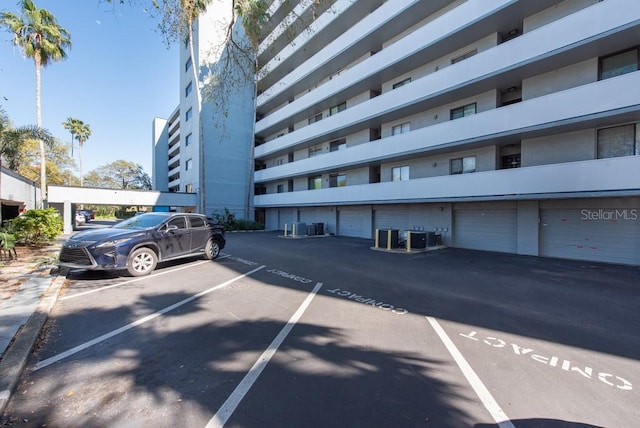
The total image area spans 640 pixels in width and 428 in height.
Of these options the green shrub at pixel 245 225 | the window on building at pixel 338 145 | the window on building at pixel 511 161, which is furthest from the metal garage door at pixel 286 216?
the window on building at pixel 511 161

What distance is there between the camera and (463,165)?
1588 centimetres

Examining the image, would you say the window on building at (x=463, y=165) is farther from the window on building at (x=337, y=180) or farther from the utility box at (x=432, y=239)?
the window on building at (x=337, y=180)

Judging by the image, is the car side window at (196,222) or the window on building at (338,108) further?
the window on building at (338,108)

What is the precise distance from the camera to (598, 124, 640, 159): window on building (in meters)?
10.8

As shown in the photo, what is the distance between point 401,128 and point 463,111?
4083 mm

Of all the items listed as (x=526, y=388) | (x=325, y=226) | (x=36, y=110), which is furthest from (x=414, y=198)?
(x=36, y=110)

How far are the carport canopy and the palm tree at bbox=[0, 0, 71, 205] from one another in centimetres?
145

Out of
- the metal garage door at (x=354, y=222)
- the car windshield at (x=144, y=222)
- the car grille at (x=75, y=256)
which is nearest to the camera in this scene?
the car grille at (x=75, y=256)

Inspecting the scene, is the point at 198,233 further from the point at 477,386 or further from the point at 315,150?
the point at 315,150

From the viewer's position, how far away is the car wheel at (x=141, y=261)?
25.2 feet

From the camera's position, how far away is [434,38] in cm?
1517

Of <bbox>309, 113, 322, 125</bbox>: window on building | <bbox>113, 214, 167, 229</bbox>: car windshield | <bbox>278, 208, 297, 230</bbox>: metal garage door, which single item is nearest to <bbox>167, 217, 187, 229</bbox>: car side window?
<bbox>113, 214, 167, 229</bbox>: car windshield

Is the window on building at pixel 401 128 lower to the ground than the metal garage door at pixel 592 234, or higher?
higher

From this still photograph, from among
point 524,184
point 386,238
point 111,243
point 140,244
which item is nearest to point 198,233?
point 140,244
